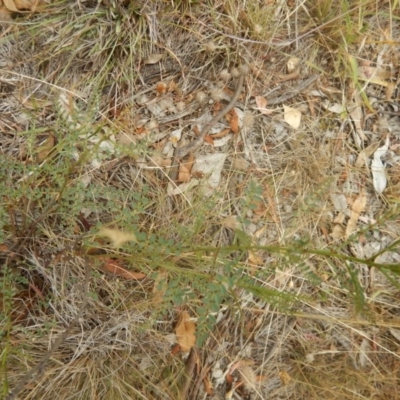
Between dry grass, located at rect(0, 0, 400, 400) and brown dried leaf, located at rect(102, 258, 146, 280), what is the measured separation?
0.02m

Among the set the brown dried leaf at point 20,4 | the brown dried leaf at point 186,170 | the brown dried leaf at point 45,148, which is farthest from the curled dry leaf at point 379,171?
the brown dried leaf at point 20,4

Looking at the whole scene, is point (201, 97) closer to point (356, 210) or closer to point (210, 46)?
point (210, 46)

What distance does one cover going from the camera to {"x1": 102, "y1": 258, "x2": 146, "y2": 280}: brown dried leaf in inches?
59.0

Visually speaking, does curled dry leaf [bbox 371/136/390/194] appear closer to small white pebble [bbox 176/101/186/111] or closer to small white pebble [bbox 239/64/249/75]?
small white pebble [bbox 239/64/249/75]

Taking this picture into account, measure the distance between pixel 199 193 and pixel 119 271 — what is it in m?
0.37

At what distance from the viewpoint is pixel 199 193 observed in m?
1.61

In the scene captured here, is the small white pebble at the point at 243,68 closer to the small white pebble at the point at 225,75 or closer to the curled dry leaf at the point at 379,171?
the small white pebble at the point at 225,75

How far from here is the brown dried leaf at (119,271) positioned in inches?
59.0

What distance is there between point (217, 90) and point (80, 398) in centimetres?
112

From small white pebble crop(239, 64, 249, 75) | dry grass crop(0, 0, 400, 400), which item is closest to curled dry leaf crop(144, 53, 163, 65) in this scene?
dry grass crop(0, 0, 400, 400)

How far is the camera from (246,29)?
1.66 metres

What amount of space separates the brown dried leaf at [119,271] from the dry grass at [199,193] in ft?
0.06

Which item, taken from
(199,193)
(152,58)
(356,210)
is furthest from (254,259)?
(152,58)

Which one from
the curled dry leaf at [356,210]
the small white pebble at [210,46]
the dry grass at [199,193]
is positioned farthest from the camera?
the curled dry leaf at [356,210]
